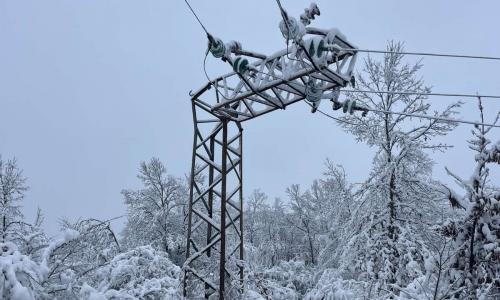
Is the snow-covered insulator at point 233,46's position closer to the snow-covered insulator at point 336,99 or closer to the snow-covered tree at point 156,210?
the snow-covered insulator at point 336,99

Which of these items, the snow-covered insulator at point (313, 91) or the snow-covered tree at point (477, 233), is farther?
the snow-covered insulator at point (313, 91)

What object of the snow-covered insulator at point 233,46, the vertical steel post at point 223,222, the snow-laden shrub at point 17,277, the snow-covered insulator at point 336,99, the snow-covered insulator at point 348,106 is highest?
the snow-covered insulator at point 233,46

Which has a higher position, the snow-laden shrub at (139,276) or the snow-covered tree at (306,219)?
the snow-covered tree at (306,219)

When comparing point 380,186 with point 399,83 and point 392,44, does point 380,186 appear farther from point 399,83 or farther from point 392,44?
point 392,44

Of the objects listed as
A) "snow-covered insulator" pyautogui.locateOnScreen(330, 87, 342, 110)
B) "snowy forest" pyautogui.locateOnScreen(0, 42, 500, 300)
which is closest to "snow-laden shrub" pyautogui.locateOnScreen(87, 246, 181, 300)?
"snowy forest" pyautogui.locateOnScreen(0, 42, 500, 300)

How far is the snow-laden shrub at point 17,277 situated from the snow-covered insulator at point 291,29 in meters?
4.03

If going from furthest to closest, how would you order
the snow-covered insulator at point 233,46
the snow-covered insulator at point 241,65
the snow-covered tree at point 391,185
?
the snow-covered tree at point 391,185, the snow-covered insulator at point 233,46, the snow-covered insulator at point 241,65

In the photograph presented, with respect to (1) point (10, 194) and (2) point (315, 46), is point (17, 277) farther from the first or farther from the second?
(1) point (10, 194)

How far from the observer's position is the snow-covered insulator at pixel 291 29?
6159 mm

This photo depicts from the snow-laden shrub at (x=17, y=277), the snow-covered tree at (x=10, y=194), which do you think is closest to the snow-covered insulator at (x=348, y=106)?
the snow-laden shrub at (x=17, y=277)

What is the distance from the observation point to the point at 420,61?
13.8 meters

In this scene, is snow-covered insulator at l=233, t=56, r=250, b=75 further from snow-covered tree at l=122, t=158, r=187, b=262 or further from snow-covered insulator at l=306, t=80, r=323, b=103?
snow-covered tree at l=122, t=158, r=187, b=262

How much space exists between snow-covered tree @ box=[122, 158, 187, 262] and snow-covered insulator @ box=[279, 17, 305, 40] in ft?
55.6

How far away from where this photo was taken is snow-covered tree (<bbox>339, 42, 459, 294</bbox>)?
12688 millimetres
